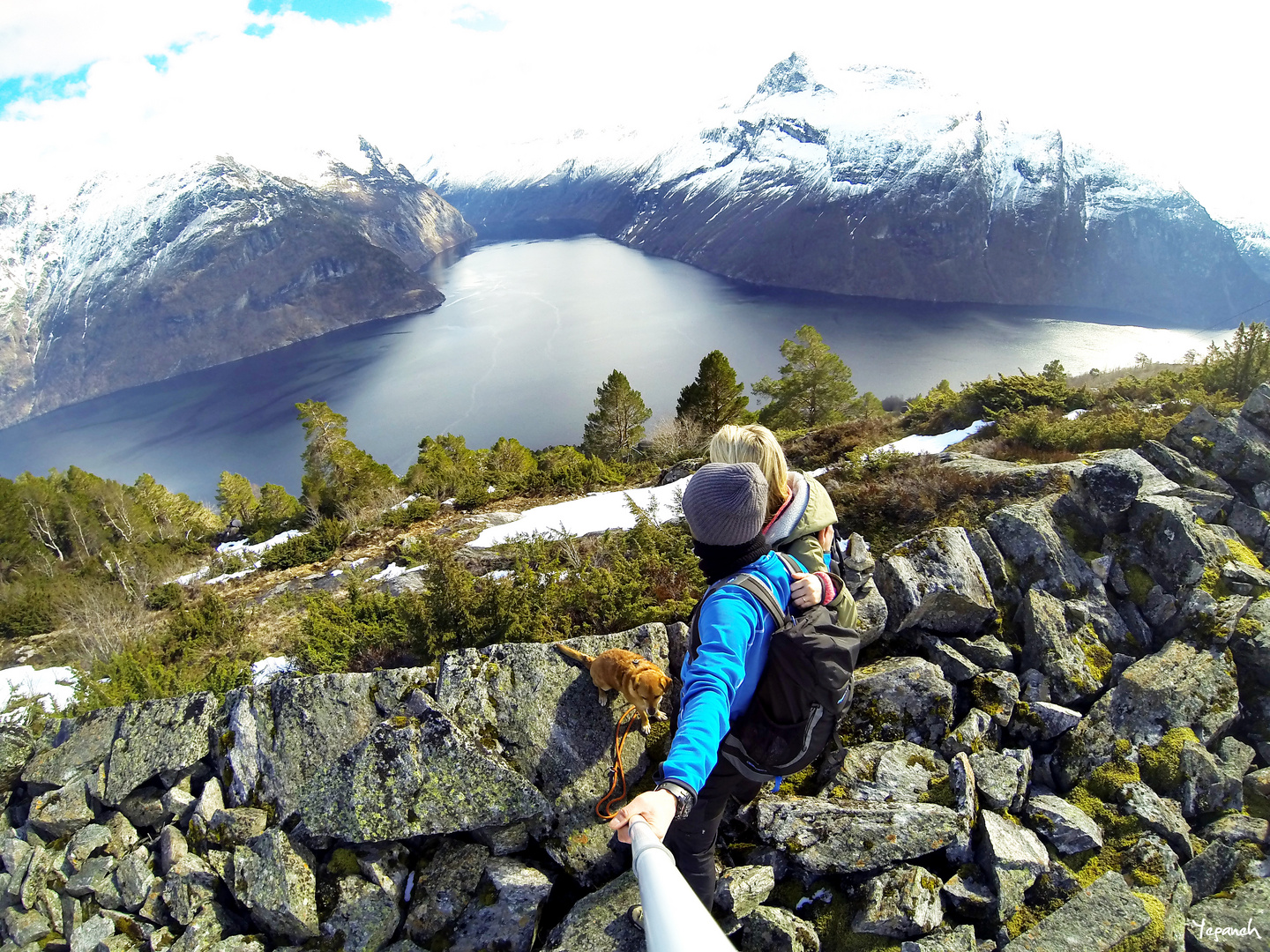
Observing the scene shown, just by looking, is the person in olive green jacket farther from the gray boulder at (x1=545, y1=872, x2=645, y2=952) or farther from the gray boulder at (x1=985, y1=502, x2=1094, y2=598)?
the gray boulder at (x1=985, y1=502, x2=1094, y2=598)

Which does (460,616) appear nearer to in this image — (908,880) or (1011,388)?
(908,880)

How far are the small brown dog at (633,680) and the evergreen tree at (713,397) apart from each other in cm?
2244

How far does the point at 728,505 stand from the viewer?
234 centimetres

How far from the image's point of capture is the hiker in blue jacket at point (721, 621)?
2051 mm

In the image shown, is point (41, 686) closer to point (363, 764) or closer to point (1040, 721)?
point (363, 764)

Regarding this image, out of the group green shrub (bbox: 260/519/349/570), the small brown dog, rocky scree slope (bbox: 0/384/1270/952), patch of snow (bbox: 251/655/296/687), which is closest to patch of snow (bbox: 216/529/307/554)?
green shrub (bbox: 260/519/349/570)

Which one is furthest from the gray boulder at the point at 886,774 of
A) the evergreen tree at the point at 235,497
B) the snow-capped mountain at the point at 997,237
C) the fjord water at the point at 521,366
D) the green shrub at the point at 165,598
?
the snow-capped mountain at the point at 997,237

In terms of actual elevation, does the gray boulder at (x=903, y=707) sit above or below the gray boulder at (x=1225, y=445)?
below

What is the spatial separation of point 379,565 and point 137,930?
8.59 m

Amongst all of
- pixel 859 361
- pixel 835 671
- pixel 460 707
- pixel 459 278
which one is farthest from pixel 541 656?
pixel 459 278

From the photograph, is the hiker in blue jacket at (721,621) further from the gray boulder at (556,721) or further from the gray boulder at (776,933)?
the gray boulder at (556,721)

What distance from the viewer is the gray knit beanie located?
233cm

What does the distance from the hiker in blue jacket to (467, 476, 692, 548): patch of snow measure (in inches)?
251

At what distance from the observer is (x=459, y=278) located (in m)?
181
